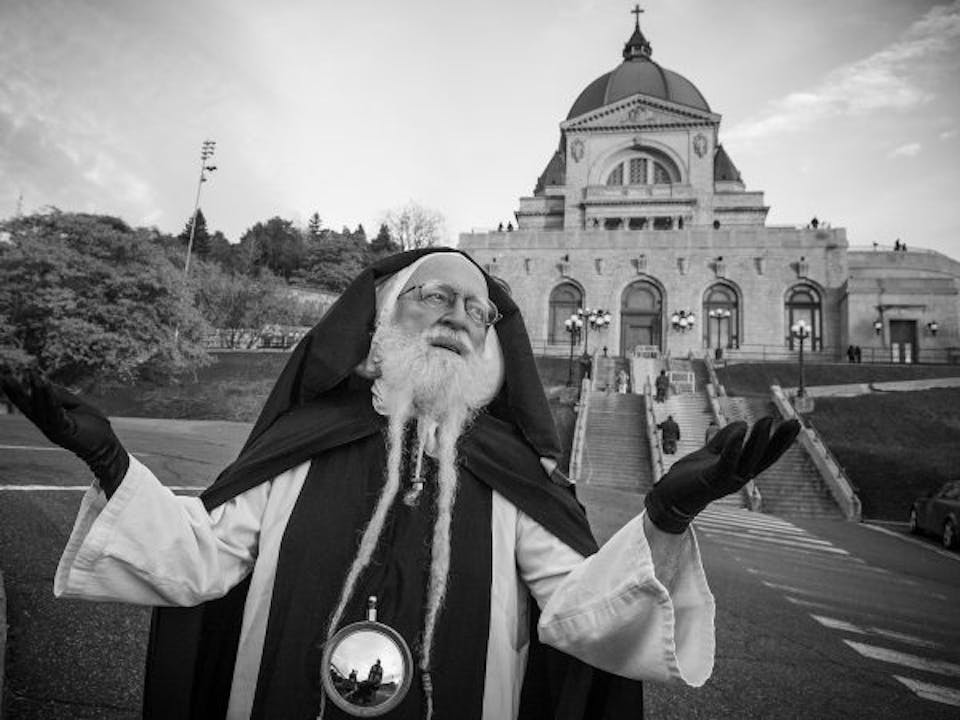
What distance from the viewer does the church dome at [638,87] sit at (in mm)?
57031

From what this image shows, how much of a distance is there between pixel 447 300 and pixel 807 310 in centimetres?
4669

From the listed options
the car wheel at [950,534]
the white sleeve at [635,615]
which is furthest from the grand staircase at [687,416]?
the white sleeve at [635,615]

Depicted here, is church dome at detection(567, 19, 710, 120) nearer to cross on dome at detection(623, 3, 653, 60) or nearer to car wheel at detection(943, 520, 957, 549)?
cross on dome at detection(623, 3, 653, 60)

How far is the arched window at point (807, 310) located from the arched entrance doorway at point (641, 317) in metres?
9.51

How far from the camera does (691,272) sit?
141 ft

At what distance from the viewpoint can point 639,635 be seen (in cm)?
174

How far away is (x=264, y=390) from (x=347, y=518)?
32402 mm

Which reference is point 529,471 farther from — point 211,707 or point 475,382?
point 211,707

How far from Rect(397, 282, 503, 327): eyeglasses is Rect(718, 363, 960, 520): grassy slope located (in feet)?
65.6

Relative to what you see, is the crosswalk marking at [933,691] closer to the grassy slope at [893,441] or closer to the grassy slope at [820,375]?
the grassy slope at [893,441]

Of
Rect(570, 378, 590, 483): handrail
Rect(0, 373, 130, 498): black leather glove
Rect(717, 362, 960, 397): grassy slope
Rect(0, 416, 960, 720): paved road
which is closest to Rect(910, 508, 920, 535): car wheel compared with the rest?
Rect(0, 416, 960, 720): paved road

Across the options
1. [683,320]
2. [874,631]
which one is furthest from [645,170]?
[874,631]

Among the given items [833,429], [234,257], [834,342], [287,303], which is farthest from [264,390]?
[234,257]

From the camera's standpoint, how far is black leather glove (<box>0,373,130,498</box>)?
161cm
